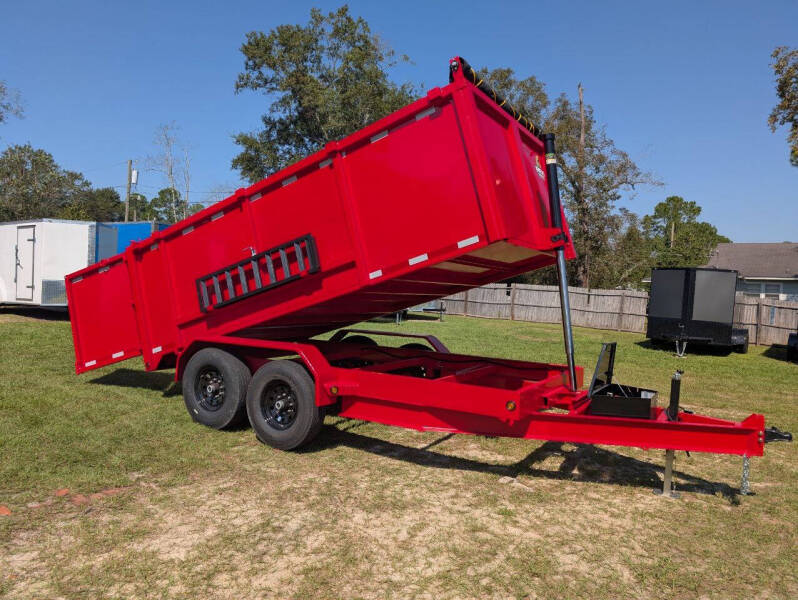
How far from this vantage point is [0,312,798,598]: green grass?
11.0 ft

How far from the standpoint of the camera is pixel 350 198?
5203mm

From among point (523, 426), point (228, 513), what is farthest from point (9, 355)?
point (523, 426)

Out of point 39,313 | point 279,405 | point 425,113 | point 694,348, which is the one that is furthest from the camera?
point 694,348

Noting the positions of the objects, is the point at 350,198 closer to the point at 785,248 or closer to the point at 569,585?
the point at 569,585

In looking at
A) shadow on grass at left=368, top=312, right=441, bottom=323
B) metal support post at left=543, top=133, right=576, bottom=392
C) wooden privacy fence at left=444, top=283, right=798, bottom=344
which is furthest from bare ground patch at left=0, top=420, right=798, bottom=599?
shadow on grass at left=368, top=312, right=441, bottom=323

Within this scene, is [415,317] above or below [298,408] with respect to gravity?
below

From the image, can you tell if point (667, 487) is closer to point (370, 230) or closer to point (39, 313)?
point (370, 230)

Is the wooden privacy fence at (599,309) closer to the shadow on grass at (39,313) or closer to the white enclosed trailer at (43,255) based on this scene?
the white enclosed trailer at (43,255)

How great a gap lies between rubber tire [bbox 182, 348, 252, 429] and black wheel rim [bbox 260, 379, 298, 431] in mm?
452

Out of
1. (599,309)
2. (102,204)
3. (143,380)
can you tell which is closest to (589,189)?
(599,309)

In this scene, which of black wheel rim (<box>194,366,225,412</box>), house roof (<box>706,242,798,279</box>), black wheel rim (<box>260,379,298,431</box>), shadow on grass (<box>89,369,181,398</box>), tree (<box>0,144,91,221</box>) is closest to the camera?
black wheel rim (<box>260,379,298,431</box>)

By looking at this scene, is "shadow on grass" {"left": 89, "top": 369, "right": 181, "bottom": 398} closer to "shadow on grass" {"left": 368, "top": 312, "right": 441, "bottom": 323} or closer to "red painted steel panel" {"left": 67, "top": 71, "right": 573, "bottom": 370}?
"red painted steel panel" {"left": 67, "top": 71, "right": 573, "bottom": 370}

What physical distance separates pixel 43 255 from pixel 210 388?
1137cm

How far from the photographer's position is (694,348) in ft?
55.7
